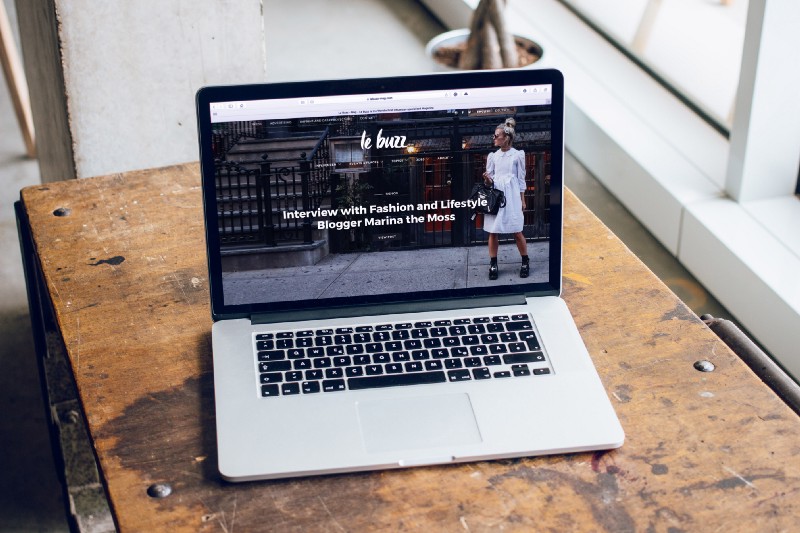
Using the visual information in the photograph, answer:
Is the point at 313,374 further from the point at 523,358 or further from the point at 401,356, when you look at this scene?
the point at 523,358

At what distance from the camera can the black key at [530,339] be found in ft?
3.41

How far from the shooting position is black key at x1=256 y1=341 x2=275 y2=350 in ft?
3.39

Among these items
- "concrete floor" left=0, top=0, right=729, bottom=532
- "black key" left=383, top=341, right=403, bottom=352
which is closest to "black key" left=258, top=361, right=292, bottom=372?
"black key" left=383, top=341, right=403, bottom=352

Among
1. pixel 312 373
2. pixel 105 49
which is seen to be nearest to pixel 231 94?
pixel 312 373

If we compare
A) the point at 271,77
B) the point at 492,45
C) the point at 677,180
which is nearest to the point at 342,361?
the point at 677,180

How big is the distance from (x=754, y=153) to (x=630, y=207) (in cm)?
45

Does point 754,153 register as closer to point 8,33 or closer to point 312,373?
point 312,373

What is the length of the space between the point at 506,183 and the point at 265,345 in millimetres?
334

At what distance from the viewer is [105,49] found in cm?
178

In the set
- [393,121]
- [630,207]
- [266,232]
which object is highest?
[393,121]

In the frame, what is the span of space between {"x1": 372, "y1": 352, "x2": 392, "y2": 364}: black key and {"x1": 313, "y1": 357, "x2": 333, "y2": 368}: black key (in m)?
0.05

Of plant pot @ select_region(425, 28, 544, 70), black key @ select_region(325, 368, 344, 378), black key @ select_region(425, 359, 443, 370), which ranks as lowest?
plant pot @ select_region(425, 28, 544, 70)

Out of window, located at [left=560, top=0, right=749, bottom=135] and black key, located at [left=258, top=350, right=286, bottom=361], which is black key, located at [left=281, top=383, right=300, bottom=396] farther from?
window, located at [left=560, top=0, right=749, bottom=135]

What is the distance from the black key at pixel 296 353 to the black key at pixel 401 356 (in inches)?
4.0
